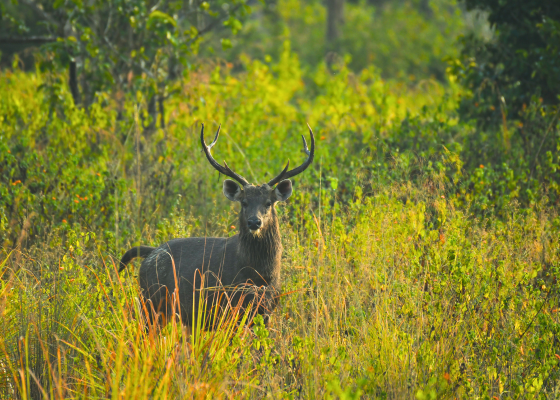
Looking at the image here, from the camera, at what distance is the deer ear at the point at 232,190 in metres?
5.38

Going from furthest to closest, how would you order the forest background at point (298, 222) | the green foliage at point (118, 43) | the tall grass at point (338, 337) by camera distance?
the green foliage at point (118, 43)
the forest background at point (298, 222)
the tall grass at point (338, 337)

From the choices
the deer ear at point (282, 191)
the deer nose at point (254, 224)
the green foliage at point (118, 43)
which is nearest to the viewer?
the deer nose at point (254, 224)

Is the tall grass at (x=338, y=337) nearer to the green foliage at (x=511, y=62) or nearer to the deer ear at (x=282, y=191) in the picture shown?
the deer ear at (x=282, y=191)

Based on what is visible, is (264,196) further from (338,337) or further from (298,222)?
(338,337)

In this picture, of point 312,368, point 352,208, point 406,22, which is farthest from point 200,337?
point 406,22

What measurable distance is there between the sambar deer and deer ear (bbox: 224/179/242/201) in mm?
13

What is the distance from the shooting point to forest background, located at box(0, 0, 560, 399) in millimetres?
3684

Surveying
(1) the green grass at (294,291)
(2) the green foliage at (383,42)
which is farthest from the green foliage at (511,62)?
(2) the green foliage at (383,42)

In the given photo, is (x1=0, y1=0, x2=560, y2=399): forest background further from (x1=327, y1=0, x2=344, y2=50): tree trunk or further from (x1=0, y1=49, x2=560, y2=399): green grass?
(x1=327, y1=0, x2=344, y2=50): tree trunk

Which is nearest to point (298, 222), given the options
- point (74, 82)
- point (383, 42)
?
point (74, 82)

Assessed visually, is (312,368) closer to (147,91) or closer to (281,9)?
(147,91)

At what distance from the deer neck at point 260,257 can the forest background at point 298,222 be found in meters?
0.18

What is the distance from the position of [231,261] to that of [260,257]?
0.26m

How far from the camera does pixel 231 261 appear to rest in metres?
5.05
